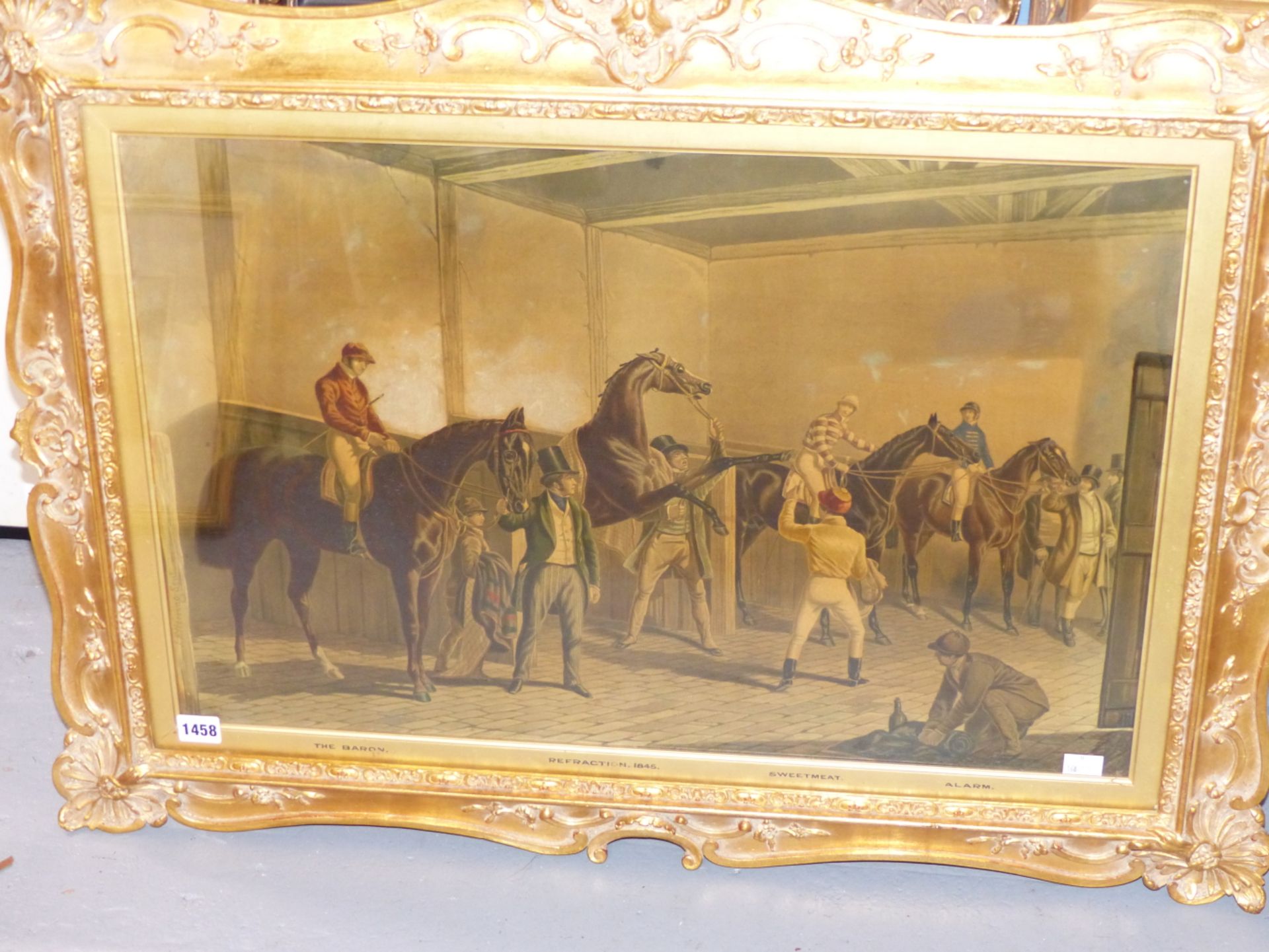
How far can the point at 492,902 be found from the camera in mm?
3113

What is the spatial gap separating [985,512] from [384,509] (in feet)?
5.08

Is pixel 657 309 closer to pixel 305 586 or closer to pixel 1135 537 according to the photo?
pixel 305 586

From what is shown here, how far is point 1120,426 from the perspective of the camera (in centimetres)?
283

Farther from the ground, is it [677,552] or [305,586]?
[677,552]

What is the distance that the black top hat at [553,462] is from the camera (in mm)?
3018

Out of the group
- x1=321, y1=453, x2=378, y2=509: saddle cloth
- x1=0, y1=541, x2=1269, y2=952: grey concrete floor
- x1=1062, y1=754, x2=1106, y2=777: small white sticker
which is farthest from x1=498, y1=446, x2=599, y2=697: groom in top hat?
x1=1062, y1=754, x2=1106, y2=777: small white sticker

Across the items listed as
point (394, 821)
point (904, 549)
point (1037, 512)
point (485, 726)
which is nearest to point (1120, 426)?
point (1037, 512)

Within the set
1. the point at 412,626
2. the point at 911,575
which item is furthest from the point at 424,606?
the point at 911,575

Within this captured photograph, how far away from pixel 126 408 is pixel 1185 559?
8.90 ft

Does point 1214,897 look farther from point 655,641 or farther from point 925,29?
point 925,29

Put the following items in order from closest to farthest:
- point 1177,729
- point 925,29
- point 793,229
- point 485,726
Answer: point 925,29
point 793,229
point 1177,729
point 485,726

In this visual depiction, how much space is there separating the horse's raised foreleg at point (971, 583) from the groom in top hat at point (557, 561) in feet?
3.12

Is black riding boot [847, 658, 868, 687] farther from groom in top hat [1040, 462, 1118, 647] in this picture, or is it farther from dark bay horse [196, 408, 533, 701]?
dark bay horse [196, 408, 533, 701]

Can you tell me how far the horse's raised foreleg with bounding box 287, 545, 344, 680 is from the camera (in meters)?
3.13
